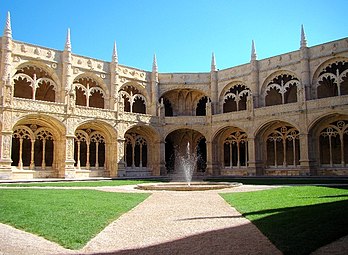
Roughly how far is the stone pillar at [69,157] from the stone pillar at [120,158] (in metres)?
3.94

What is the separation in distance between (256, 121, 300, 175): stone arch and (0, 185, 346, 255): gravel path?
21.9 meters

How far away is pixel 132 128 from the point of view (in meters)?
33.4

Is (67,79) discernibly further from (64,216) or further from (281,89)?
(64,216)

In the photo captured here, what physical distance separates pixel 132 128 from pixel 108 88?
4.13 meters

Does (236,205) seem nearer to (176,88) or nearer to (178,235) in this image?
(178,235)

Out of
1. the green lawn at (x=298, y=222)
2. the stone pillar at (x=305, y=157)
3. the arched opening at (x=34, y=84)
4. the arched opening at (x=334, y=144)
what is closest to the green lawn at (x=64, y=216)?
the green lawn at (x=298, y=222)

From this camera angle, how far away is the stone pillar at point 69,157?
91.2 feet

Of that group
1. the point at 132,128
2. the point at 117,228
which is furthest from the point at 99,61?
the point at 117,228

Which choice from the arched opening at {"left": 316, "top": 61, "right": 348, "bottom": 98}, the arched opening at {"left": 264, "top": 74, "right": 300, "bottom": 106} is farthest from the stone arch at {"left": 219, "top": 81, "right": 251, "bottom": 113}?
the arched opening at {"left": 316, "top": 61, "right": 348, "bottom": 98}

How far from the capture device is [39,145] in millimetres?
29141

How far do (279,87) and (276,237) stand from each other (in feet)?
86.9

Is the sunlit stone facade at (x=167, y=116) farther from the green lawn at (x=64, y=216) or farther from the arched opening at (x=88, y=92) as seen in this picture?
the green lawn at (x=64, y=216)

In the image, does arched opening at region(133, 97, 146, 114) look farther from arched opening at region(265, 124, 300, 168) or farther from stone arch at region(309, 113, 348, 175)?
stone arch at region(309, 113, 348, 175)

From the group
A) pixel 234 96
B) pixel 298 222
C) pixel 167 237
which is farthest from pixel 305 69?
pixel 167 237
